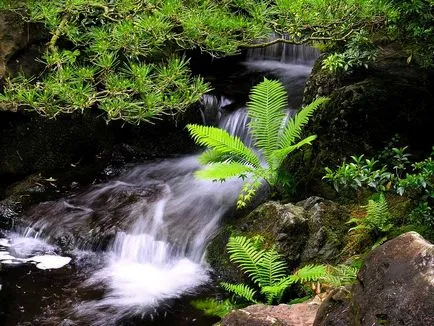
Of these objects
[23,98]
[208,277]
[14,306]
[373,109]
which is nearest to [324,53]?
[373,109]

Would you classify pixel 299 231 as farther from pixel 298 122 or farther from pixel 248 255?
pixel 298 122

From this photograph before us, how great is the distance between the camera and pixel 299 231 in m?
4.62

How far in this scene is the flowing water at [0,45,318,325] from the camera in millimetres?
4539

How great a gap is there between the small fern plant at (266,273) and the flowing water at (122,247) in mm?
490

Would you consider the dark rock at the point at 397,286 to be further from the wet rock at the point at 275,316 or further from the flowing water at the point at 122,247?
the flowing water at the point at 122,247

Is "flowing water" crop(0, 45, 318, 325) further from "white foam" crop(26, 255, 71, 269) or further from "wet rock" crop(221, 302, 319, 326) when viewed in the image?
"wet rock" crop(221, 302, 319, 326)

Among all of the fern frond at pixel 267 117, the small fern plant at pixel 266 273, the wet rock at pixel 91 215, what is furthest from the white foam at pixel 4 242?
the fern frond at pixel 267 117

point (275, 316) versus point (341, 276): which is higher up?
point (341, 276)

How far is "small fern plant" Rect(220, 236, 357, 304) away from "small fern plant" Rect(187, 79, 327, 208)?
0.62m

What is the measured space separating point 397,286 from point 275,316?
3.68ft

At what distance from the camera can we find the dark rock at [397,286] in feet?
7.00

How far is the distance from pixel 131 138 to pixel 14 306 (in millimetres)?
4039

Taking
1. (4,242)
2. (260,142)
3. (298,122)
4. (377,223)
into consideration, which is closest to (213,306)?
(377,223)

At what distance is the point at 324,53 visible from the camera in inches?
221
